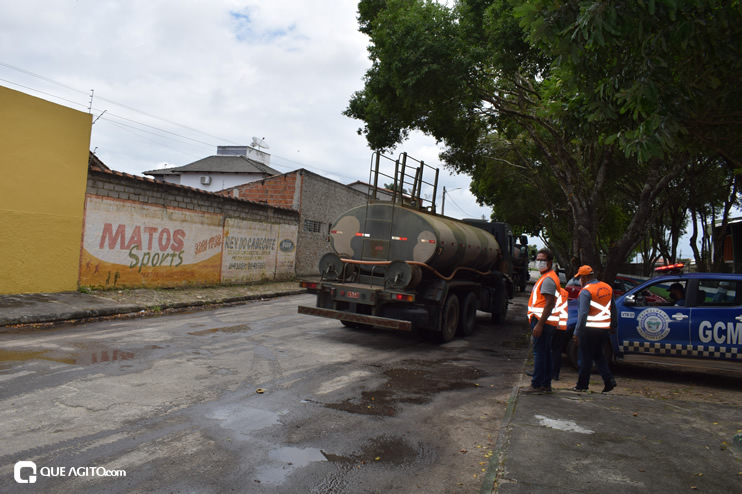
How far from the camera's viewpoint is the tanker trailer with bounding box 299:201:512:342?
976cm

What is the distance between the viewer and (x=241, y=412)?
541cm

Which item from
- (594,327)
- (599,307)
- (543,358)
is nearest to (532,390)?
(543,358)

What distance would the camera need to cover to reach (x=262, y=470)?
4051 mm

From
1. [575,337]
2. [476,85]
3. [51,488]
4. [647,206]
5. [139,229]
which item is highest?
[476,85]

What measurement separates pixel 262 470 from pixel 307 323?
787 centimetres

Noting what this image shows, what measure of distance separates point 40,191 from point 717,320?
13646 mm

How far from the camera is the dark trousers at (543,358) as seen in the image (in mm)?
6711

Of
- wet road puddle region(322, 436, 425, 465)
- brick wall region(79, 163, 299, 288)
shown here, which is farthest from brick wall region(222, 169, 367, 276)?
wet road puddle region(322, 436, 425, 465)

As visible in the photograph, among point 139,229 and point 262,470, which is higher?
point 139,229

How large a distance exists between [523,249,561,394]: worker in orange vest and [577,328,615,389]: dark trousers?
614 millimetres

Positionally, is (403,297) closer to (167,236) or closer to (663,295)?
(663,295)

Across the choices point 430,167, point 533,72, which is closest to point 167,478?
point 430,167

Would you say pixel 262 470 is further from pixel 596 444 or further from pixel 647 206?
pixel 647 206

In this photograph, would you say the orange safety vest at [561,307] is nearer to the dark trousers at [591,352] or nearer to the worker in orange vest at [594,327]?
the worker in orange vest at [594,327]
